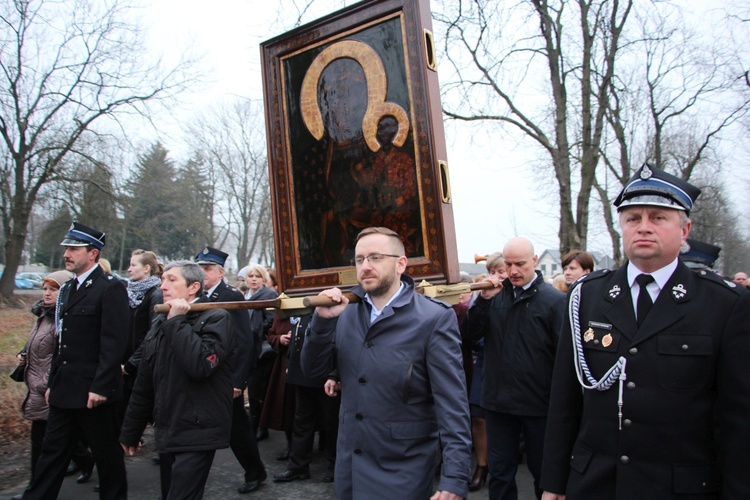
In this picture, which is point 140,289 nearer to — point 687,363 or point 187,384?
point 187,384

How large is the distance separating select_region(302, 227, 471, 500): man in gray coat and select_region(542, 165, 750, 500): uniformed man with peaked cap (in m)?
0.45

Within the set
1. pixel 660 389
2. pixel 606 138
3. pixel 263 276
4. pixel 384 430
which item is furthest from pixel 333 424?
pixel 606 138

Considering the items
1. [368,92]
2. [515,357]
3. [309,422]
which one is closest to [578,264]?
[515,357]

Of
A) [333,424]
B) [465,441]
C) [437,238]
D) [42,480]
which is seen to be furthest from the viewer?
[333,424]

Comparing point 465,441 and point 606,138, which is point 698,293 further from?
point 606,138

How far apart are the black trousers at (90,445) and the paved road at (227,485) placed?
75 centimetres

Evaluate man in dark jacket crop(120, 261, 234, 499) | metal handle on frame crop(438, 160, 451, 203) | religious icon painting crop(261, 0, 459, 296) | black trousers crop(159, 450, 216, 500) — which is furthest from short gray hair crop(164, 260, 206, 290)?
metal handle on frame crop(438, 160, 451, 203)

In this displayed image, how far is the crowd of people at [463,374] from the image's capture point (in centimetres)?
217

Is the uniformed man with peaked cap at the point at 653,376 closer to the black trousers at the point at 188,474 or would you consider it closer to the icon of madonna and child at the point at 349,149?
the icon of madonna and child at the point at 349,149

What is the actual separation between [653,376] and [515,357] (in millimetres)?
1889

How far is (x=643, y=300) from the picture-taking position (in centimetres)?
236

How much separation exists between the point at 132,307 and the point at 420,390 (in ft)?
14.7

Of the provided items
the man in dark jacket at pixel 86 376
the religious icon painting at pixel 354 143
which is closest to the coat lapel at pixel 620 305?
the religious icon painting at pixel 354 143

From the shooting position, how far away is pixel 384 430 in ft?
9.02
